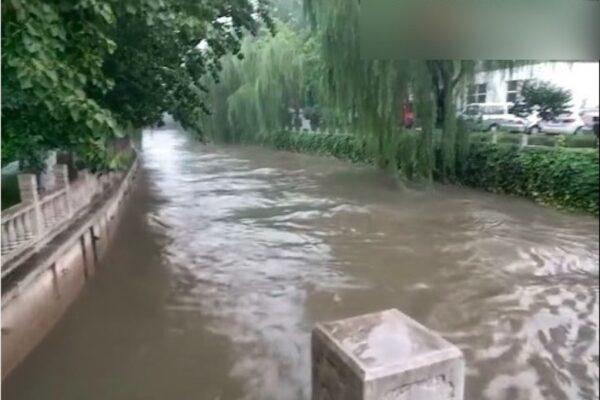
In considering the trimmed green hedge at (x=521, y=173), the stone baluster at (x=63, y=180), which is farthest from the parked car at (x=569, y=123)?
the stone baluster at (x=63, y=180)

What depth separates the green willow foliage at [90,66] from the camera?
2.14 m

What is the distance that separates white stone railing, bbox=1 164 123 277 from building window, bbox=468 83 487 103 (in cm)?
451

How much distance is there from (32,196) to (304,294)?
2107 millimetres

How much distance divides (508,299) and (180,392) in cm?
250

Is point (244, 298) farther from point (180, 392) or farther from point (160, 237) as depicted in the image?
point (160, 237)

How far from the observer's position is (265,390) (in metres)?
2.79

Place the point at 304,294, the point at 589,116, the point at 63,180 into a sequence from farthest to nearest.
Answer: the point at 63,180
the point at 304,294
the point at 589,116

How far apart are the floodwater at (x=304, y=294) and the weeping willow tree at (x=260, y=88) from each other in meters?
5.31

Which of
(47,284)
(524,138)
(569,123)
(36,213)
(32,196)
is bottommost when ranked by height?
(47,284)

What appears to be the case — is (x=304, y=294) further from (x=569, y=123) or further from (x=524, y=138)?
(x=569, y=123)

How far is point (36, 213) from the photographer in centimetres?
350

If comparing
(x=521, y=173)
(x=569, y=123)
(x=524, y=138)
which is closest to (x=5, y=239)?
(x=569, y=123)

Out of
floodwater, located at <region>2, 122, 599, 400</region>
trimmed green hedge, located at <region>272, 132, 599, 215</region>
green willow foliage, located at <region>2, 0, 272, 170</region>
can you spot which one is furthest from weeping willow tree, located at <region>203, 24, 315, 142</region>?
green willow foliage, located at <region>2, 0, 272, 170</region>

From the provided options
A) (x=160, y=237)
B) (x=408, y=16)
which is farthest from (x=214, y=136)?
(x=408, y=16)
